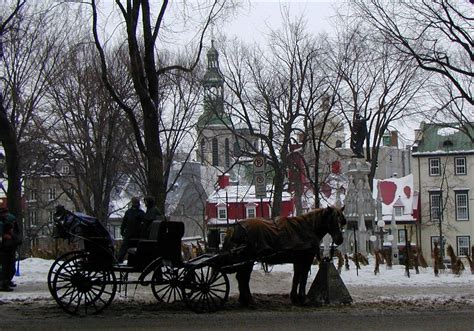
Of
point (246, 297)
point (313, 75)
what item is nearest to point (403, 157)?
point (313, 75)

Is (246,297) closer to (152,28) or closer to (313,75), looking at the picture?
(152,28)

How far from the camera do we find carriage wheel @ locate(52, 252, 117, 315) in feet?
42.0

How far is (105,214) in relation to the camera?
3416 cm

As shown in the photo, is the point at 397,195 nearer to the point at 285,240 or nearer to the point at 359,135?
the point at 359,135

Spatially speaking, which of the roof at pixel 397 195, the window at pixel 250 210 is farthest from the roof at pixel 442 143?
the window at pixel 250 210

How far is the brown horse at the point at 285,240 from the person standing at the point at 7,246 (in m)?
5.22

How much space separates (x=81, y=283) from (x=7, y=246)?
170 inches

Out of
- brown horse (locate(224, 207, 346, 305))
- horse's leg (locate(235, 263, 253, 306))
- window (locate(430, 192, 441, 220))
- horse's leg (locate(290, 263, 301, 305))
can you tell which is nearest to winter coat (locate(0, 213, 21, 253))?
brown horse (locate(224, 207, 346, 305))

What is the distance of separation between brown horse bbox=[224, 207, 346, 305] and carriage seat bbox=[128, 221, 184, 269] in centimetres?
113

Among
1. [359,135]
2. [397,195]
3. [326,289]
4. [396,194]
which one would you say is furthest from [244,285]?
[396,194]

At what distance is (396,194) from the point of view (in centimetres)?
6825

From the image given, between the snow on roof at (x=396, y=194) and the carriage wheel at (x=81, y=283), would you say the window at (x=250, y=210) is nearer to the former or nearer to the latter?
the snow on roof at (x=396, y=194)

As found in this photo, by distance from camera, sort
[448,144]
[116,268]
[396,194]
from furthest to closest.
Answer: [396,194]
[448,144]
[116,268]

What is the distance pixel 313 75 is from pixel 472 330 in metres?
26.4
